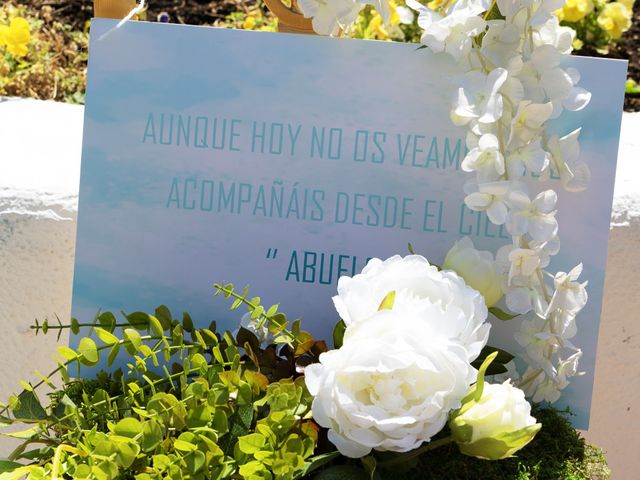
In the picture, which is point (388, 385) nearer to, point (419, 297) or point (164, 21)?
point (419, 297)

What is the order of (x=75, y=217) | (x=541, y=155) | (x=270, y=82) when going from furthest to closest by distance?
(x=75, y=217)
(x=270, y=82)
(x=541, y=155)

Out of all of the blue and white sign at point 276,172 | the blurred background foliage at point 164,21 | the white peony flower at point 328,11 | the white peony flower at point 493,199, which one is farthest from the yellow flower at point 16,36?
the white peony flower at point 493,199

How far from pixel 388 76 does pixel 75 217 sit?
497mm

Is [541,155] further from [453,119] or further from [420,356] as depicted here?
[420,356]

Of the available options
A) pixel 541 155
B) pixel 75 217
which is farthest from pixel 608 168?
pixel 75 217

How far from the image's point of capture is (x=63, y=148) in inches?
→ 51.1

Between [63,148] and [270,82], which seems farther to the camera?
[63,148]

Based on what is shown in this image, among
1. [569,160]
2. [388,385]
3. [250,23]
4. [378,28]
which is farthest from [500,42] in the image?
[250,23]

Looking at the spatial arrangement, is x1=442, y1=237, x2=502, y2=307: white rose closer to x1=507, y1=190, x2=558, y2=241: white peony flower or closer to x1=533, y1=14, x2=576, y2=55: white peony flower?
x1=507, y1=190, x2=558, y2=241: white peony flower

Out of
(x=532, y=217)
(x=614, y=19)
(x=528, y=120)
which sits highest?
(x=614, y=19)

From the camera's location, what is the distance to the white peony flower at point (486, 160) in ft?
3.00

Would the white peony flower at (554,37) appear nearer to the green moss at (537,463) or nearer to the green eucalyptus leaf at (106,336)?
the green moss at (537,463)

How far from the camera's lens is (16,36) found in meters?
1.90

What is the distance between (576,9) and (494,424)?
61.6 inches
